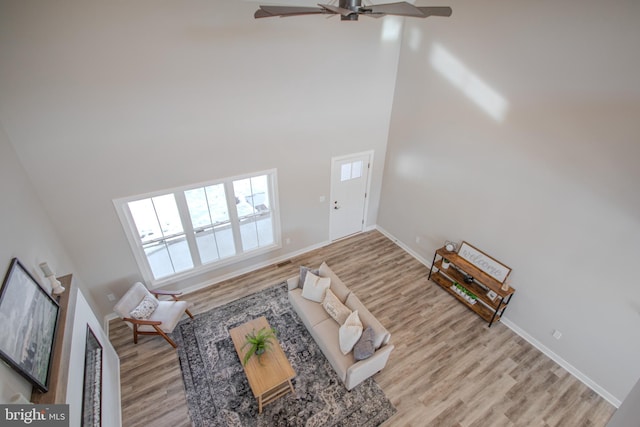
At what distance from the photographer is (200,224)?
5.14 meters

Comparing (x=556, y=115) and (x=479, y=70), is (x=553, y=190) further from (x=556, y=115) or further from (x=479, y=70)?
(x=479, y=70)

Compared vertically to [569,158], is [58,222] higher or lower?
lower

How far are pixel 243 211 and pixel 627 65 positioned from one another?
5.42m

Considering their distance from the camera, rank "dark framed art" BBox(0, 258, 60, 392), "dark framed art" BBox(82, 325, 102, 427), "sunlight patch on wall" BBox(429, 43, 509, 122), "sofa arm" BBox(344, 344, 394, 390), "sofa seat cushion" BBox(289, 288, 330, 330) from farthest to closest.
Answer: "sofa seat cushion" BBox(289, 288, 330, 330)
"sunlight patch on wall" BBox(429, 43, 509, 122)
"sofa arm" BBox(344, 344, 394, 390)
"dark framed art" BBox(82, 325, 102, 427)
"dark framed art" BBox(0, 258, 60, 392)

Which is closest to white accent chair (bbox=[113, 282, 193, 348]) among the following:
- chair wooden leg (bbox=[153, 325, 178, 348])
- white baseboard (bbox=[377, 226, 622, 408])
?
chair wooden leg (bbox=[153, 325, 178, 348])

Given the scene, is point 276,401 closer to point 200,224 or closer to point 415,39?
point 200,224

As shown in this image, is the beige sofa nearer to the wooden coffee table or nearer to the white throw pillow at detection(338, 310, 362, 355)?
the white throw pillow at detection(338, 310, 362, 355)

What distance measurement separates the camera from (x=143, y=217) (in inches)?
182

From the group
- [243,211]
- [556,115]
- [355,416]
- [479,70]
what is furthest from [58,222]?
[556,115]

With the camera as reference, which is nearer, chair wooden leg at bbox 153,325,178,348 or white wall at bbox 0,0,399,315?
white wall at bbox 0,0,399,315

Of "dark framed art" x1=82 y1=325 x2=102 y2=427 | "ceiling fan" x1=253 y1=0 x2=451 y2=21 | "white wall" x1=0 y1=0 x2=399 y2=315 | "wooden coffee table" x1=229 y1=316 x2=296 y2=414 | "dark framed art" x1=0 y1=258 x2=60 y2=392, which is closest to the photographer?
"dark framed art" x1=0 y1=258 x2=60 y2=392

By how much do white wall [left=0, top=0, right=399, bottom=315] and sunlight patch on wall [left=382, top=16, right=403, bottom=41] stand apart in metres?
0.08

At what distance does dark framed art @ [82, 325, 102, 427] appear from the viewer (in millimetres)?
2916

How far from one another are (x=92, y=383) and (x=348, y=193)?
16.7 feet
